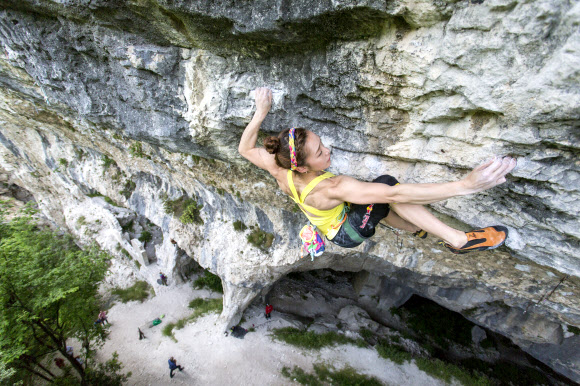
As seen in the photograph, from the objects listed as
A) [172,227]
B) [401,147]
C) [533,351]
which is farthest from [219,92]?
[533,351]

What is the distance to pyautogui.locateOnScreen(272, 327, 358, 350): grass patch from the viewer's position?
394 inches

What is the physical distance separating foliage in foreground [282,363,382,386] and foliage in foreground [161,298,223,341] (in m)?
4.17

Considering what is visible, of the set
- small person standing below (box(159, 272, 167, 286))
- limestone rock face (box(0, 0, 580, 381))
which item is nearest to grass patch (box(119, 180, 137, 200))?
small person standing below (box(159, 272, 167, 286))

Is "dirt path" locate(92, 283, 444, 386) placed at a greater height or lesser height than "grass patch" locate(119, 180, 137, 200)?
lesser

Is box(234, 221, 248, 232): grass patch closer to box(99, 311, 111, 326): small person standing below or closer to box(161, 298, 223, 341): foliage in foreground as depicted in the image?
box(161, 298, 223, 341): foliage in foreground

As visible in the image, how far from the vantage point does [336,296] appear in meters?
13.1

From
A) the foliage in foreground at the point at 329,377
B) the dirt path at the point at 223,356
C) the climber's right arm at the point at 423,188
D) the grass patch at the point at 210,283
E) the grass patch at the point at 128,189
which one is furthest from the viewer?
the grass patch at the point at 210,283

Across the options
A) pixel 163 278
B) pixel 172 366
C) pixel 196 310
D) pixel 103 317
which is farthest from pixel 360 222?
pixel 103 317

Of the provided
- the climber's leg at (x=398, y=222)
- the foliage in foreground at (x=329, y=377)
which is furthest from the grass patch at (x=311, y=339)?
the climber's leg at (x=398, y=222)

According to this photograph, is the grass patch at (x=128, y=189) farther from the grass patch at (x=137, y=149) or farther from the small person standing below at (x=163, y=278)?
the grass patch at (x=137, y=149)

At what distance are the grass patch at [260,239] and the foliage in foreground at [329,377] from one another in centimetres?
461

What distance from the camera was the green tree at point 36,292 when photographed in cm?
581

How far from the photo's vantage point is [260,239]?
26.4 feet

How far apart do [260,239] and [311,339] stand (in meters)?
4.97
